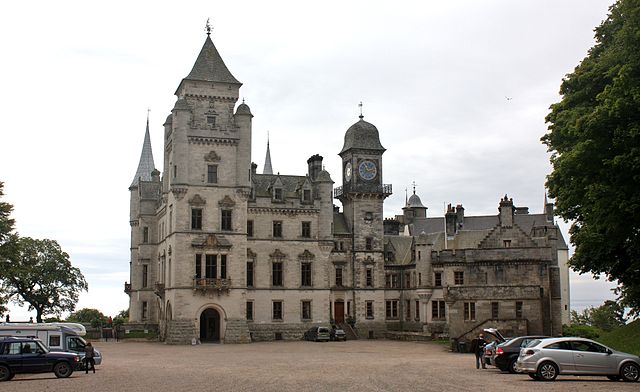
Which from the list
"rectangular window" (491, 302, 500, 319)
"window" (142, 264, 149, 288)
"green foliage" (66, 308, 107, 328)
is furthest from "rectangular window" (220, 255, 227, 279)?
"green foliage" (66, 308, 107, 328)

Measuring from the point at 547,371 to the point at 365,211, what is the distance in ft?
148

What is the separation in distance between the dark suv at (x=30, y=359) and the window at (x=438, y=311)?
43.0m

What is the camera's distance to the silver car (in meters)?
26.5

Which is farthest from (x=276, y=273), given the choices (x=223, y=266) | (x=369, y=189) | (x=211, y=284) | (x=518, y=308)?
(x=518, y=308)

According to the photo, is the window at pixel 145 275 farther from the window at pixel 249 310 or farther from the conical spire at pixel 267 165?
the conical spire at pixel 267 165

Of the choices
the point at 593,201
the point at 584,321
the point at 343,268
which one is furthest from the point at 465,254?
the point at 584,321

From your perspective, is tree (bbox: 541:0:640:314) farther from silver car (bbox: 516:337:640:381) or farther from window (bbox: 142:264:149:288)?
window (bbox: 142:264:149:288)

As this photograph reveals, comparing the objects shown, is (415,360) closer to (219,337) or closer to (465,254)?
(465,254)

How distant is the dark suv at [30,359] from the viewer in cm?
2869

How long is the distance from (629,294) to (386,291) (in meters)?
36.7

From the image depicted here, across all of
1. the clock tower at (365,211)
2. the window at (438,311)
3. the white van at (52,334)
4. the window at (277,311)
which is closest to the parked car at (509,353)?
the white van at (52,334)

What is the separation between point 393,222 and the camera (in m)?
82.1

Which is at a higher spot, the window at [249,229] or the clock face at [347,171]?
the clock face at [347,171]

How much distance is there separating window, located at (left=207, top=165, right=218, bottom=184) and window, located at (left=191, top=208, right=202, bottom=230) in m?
2.57
